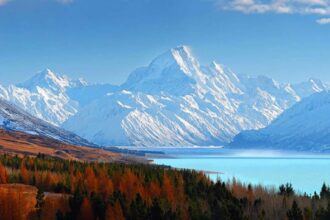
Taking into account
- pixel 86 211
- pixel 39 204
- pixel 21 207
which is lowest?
pixel 86 211

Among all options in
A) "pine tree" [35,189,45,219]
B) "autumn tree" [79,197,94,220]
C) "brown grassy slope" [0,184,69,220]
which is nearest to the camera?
"brown grassy slope" [0,184,69,220]

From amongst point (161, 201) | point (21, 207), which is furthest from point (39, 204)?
point (161, 201)

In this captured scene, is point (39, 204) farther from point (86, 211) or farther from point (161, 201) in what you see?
point (161, 201)

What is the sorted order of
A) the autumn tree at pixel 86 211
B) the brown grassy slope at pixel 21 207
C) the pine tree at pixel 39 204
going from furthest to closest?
the pine tree at pixel 39 204
the autumn tree at pixel 86 211
the brown grassy slope at pixel 21 207

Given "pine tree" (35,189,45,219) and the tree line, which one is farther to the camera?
"pine tree" (35,189,45,219)

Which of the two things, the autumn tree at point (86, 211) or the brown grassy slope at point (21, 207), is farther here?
the autumn tree at point (86, 211)

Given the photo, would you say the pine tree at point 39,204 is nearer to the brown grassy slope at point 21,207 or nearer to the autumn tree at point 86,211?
the brown grassy slope at point 21,207

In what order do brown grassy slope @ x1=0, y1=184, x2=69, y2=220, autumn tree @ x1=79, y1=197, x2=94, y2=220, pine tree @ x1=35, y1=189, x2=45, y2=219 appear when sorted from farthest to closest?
pine tree @ x1=35, y1=189, x2=45, y2=219 → autumn tree @ x1=79, y1=197, x2=94, y2=220 → brown grassy slope @ x1=0, y1=184, x2=69, y2=220

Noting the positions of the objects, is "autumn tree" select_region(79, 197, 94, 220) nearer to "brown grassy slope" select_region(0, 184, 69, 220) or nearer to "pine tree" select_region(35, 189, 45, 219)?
"brown grassy slope" select_region(0, 184, 69, 220)

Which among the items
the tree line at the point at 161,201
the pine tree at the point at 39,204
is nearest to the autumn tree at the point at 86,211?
the tree line at the point at 161,201

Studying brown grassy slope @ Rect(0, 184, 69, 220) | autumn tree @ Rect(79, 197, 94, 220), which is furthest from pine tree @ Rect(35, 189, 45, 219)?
autumn tree @ Rect(79, 197, 94, 220)

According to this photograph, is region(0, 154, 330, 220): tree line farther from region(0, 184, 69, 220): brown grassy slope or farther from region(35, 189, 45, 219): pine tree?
region(0, 184, 69, 220): brown grassy slope
